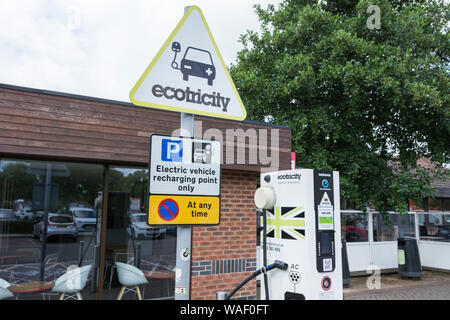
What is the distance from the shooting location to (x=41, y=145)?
4.84 m

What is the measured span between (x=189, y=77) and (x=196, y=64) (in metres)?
0.11

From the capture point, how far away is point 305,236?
403cm

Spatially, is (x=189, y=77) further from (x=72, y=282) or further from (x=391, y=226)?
(x=391, y=226)

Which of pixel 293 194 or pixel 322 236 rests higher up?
pixel 293 194

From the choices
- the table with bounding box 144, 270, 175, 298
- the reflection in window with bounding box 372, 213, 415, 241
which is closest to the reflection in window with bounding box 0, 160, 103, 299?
the table with bounding box 144, 270, 175, 298

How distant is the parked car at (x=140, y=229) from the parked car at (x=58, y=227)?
2.77 ft

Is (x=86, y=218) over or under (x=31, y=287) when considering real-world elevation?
over

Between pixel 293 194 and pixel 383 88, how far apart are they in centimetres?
813

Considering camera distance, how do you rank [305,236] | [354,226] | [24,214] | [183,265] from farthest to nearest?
1. [354,226]
2. [24,214]
3. [305,236]
4. [183,265]

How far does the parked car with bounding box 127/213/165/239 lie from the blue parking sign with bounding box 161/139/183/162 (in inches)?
147

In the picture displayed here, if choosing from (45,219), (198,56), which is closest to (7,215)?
(45,219)
